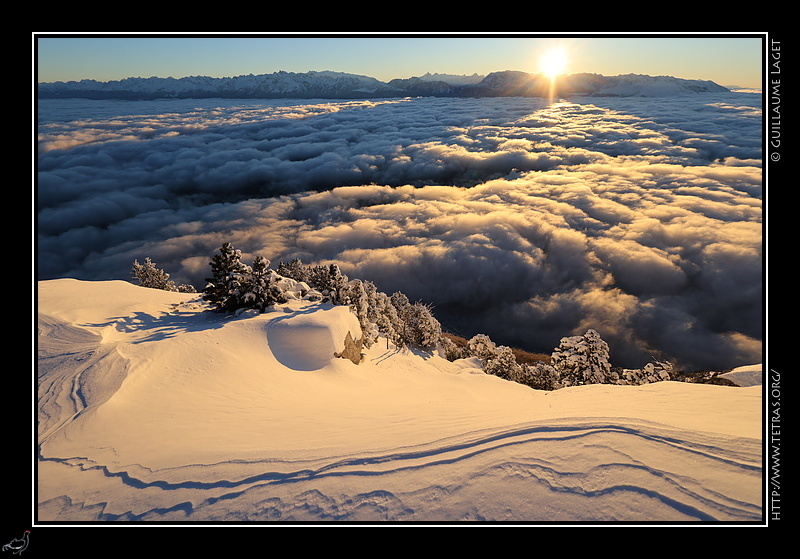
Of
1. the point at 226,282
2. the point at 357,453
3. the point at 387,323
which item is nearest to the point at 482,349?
the point at 387,323

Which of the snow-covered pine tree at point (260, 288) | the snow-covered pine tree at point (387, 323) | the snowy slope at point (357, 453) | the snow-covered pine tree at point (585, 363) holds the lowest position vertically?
the snow-covered pine tree at point (585, 363)

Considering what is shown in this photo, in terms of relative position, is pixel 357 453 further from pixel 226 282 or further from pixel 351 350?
pixel 226 282

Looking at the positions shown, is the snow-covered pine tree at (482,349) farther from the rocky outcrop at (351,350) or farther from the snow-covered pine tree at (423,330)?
the rocky outcrop at (351,350)

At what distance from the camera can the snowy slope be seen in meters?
4.02

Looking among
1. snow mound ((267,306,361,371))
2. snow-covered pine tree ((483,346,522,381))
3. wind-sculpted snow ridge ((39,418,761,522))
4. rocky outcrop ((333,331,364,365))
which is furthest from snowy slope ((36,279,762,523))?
snow-covered pine tree ((483,346,522,381))

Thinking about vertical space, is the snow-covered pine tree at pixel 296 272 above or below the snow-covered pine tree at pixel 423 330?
above

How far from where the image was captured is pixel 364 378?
46.3ft

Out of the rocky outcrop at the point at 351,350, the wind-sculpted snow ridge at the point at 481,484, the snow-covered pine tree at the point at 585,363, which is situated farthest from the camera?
the snow-covered pine tree at the point at 585,363

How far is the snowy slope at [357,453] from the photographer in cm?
402

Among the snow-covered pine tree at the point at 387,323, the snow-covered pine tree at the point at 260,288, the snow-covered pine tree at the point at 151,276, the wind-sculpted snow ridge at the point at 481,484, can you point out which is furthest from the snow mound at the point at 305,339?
the snow-covered pine tree at the point at 151,276

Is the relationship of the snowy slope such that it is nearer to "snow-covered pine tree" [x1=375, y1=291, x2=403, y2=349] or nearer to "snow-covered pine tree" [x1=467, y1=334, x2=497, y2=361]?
"snow-covered pine tree" [x1=375, y1=291, x2=403, y2=349]

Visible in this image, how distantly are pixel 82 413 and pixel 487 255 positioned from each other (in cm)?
14647
